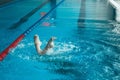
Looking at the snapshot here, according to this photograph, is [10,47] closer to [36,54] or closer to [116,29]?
[36,54]

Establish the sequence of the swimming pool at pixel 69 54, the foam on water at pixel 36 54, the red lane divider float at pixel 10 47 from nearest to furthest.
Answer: the swimming pool at pixel 69 54 < the foam on water at pixel 36 54 < the red lane divider float at pixel 10 47

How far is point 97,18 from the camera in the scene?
26.1 ft

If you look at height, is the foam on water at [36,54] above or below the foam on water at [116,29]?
above

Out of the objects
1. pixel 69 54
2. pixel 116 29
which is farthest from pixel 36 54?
pixel 116 29

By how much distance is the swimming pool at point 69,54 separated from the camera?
370 cm

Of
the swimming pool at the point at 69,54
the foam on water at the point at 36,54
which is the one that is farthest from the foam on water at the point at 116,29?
the foam on water at the point at 36,54

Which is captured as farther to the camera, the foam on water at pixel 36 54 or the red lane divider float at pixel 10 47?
the red lane divider float at pixel 10 47

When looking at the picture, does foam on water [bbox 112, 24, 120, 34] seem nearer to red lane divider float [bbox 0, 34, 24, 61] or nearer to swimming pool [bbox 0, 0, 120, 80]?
swimming pool [bbox 0, 0, 120, 80]

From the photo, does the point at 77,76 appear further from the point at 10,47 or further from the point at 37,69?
the point at 10,47

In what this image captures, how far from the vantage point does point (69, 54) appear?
452cm

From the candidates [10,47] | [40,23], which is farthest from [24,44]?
Answer: [40,23]

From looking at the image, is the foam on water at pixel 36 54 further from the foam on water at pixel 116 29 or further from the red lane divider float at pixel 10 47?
the foam on water at pixel 116 29

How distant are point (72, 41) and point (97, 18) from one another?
2.82m

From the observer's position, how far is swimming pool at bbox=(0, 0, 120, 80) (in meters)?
3.70
